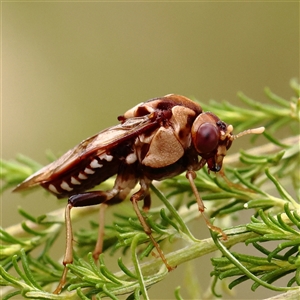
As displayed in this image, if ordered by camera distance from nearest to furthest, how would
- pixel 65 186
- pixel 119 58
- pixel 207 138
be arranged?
pixel 207 138
pixel 65 186
pixel 119 58

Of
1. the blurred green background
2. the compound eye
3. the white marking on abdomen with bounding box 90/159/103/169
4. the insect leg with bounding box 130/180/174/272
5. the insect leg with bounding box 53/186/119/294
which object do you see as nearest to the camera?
the insect leg with bounding box 130/180/174/272

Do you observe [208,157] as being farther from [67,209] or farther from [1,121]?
[1,121]

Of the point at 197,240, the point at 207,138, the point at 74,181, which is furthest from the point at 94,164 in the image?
the point at 197,240

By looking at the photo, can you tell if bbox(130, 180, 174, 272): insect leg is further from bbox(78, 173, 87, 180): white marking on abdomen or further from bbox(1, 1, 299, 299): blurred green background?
bbox(1, 1, 299, 299): blurred green background

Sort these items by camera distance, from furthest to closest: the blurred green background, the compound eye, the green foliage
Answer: the blurred green background → the compound eye → the green foliage

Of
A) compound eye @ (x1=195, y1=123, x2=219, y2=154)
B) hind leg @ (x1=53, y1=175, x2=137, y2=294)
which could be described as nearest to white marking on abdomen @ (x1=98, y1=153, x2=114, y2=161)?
hind leg @ (x1=53, y1=175, x2=137, y2=294)

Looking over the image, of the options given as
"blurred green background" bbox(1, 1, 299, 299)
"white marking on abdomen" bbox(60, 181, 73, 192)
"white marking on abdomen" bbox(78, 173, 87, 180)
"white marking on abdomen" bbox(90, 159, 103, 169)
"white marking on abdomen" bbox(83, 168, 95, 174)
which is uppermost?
"blurred green background" bbox(1, 1, 299, 299)

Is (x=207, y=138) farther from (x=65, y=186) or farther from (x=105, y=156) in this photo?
(x=65, y=186)
